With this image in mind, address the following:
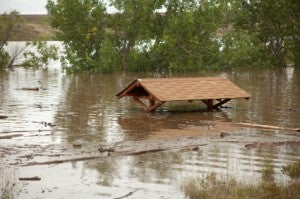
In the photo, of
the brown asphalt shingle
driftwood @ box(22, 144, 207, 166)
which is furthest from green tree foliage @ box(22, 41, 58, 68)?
driftwood @ box(22, 144, 207, 166)

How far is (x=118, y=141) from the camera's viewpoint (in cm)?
1475

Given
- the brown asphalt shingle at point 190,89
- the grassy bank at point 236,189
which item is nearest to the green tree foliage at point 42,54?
the brown asphalt shingle at point 190,89

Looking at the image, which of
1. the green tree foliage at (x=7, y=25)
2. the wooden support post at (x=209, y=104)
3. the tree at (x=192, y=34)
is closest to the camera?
the wooden support post at (x=209, y=104)

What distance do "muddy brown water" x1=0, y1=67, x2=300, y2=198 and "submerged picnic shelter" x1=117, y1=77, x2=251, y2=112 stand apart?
0.61 metres

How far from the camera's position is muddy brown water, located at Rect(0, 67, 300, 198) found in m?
10.6

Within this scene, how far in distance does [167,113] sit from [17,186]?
10492 millimetres

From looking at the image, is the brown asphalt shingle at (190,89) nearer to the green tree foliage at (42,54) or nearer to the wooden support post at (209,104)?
the wooden support post at (209,104)

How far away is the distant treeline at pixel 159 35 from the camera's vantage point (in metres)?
40.2

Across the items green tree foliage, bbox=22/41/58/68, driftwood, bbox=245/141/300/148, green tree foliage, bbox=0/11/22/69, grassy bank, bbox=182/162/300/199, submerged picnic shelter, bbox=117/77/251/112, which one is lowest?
grassy bank, bbox=182/162/300/199

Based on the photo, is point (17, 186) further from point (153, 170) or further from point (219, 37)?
point (219, 37)

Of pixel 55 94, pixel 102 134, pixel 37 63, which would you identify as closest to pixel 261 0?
pixel 37 63

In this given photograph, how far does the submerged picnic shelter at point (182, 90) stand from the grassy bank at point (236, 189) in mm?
8582

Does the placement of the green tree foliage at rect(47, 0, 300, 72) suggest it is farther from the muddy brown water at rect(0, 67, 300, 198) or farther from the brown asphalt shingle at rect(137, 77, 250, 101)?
the brown asphalt shingle at rect(137, 77, 250, 101)

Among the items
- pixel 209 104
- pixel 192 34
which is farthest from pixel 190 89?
pixel 192 34
